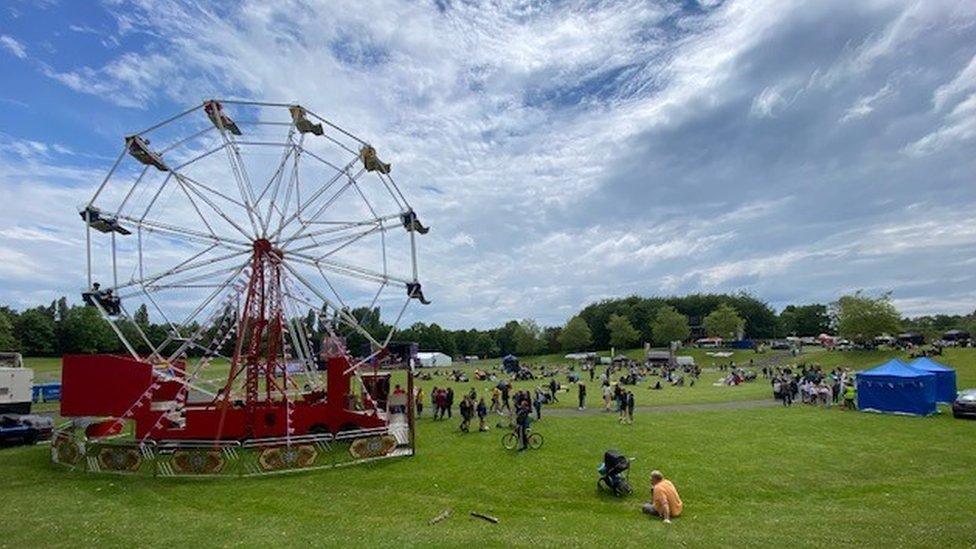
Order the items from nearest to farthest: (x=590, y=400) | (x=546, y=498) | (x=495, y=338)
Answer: (x=546, y=498) < (x=590, y=400) < (x=495, y=338)

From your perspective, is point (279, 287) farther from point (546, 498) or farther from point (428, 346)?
point (428, 346)

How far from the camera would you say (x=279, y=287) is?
22969 mm

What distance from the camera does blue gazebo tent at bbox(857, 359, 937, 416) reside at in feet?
89.7

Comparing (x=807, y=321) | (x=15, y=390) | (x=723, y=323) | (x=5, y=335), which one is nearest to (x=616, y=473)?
(x=15, y=390)

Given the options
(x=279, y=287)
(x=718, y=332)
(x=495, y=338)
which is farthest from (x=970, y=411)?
(x=495, y=338)

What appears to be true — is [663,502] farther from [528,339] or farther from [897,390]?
[528,339]

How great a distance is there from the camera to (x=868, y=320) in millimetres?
74562

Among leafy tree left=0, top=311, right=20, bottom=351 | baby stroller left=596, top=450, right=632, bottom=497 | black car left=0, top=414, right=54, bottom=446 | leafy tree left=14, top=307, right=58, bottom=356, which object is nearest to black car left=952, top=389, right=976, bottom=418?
baby stroller left=596, top=450, right=632, bottom=497

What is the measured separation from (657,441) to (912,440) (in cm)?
927

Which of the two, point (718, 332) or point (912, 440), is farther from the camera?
point (718, 332)

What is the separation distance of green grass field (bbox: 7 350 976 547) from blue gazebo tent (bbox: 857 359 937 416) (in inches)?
147

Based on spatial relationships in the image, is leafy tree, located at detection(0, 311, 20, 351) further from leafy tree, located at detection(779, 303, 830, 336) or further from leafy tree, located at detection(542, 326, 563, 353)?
leafy tree, located at detection(779, 303, 830, 336)

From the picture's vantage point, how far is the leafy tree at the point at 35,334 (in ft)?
317

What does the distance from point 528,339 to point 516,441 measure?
117 meters
